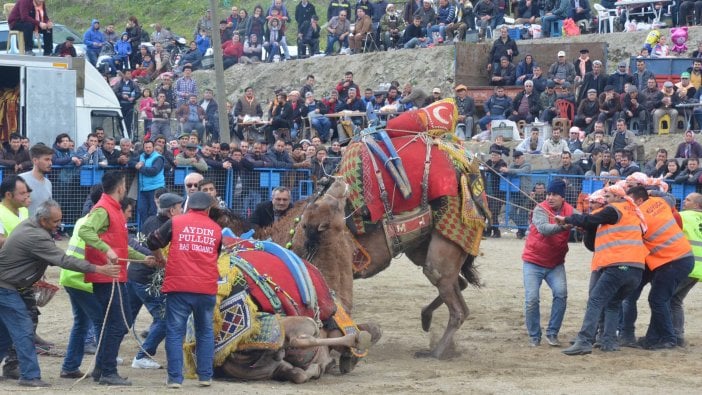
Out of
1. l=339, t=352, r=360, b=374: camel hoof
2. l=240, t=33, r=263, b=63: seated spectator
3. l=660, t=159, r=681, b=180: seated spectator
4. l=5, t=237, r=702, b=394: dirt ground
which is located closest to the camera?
l=5, t=237, r=702, b=394: dirt ground

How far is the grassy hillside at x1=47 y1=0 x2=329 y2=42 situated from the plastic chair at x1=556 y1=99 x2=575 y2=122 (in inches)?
A: 655

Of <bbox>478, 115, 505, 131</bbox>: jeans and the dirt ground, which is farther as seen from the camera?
<bbox>478, 115, 505, 131</bbox>: jeans

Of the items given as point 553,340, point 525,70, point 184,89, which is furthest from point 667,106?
point 553,340

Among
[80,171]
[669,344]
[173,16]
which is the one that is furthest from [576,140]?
[173,16]

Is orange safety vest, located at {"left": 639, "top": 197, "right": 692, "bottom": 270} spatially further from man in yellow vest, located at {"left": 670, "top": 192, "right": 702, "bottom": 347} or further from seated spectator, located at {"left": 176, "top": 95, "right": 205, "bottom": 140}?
seated spectator, located at {"left": 176, "top": 95, "right": 205, "bottom": 140}

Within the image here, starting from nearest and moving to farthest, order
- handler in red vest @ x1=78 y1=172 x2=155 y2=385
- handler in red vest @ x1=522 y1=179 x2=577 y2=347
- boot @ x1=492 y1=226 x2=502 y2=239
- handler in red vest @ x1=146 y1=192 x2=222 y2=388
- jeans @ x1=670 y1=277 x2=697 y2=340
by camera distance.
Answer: handler in red vest @ x1=146 y1=192 x2=222 y2=388 → handler in red vest @ x1=78 y1=172 x2=155 y2=385 → handler in red vest @ x1=522 y1=179 x2=577 y2=347 → jeans @ x1=670 y1=277 x2=697 y2=340 → boot @ x1=492 y1=226 x2=502 y2=239

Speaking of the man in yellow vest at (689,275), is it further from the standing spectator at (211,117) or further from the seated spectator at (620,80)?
the standing spectator at (211,117)

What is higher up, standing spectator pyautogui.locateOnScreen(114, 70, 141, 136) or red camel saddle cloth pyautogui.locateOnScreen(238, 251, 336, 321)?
standing spectator pyautogui.locateOnScreen(114, 70, 141, 136)

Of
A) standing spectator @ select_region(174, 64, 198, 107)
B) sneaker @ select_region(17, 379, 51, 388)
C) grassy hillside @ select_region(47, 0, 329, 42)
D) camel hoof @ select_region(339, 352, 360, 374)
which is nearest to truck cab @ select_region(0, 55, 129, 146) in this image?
standing spectator @ select_region(174, 64, 198, 107)

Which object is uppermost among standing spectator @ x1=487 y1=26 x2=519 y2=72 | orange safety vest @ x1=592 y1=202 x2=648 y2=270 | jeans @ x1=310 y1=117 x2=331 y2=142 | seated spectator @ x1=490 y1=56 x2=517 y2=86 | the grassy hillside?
the grassy hillside

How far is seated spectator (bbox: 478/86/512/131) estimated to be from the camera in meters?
24.9

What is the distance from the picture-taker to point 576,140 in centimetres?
2225

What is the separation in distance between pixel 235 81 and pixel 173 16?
31.3 feet

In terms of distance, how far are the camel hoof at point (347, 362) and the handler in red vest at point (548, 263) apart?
2.59 meters
